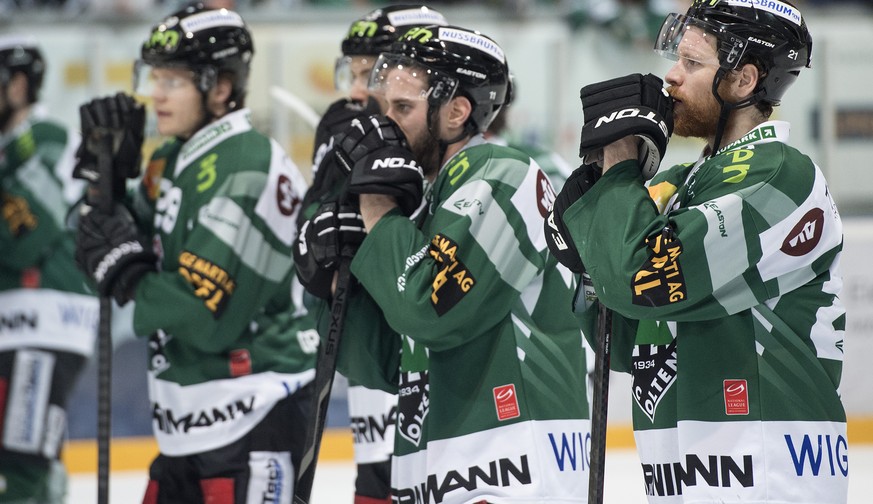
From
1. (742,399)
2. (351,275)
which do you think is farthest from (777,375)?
(351,275)

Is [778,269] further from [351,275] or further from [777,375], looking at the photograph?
[351,275]

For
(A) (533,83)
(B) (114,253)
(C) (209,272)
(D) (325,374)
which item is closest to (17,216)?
(B) (114,253)

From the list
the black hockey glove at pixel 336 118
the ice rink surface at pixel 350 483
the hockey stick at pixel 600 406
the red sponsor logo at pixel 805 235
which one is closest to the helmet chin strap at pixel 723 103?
the red sponsor logo at pixel 805 235

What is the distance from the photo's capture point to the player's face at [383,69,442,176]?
2488mm

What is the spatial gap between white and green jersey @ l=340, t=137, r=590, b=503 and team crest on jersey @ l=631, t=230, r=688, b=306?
0.39 meters

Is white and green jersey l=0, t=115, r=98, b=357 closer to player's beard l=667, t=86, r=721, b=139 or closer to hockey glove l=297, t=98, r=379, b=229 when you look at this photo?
hockey glove l=297, t=98, r=379, b=229

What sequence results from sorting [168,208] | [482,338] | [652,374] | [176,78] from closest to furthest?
1. [652,374]
2. [482,338]
3. [168,208]
4. [176,78]

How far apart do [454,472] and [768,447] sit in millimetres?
594

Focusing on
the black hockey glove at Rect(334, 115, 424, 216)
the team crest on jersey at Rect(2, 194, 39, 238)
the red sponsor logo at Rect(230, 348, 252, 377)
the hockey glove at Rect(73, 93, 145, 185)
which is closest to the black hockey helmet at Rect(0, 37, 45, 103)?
the team crest on jersey at Rect(2, 194, 39, 238)

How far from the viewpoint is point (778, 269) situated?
2008 mm

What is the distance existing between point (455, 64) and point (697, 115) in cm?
52

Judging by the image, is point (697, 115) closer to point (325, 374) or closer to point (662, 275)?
point (662, 275)

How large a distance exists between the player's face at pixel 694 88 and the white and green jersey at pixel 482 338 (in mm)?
331

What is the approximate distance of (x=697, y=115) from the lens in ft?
7.18
